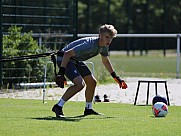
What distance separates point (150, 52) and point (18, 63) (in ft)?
89.5

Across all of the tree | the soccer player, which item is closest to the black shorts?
the soccer player

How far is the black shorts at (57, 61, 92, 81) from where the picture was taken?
1241 centimetres

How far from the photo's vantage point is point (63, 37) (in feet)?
70.8

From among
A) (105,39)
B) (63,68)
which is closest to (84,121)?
(63,68)

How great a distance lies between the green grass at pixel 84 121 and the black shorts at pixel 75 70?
76 centimetres


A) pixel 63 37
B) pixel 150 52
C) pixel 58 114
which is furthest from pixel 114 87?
pixel 150 52

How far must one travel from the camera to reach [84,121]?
11758mm

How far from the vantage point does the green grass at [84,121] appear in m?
10.3

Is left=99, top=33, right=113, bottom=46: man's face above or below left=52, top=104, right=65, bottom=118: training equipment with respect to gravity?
above

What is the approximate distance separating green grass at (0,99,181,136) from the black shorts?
29.8 inches

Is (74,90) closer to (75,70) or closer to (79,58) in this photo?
(75,70)

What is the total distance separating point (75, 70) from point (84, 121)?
3.72 ft

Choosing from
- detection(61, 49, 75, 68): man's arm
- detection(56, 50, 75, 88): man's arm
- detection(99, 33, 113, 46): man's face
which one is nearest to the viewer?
detection(56, 50, 75, 88): man's arm

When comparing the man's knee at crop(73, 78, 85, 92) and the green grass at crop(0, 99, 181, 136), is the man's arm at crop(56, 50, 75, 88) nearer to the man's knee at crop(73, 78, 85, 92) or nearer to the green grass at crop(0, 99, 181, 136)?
the man's knee at crop(73, 78, 85, 92)
